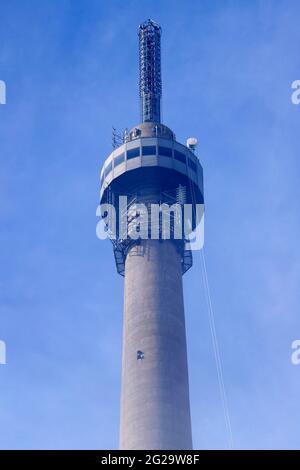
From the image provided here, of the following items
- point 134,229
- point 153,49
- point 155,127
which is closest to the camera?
point 134,229

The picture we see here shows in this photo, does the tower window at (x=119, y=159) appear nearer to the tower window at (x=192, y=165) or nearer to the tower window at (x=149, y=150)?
the tower window at (x=149, y=150)

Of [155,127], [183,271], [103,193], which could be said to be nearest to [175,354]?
[183,271]

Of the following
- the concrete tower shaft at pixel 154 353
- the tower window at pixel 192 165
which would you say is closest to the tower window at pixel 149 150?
the tower window at pixel 192 165

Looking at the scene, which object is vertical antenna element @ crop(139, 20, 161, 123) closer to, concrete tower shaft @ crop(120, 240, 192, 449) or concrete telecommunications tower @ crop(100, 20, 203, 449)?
concrete telecommunications tower @ crop(100, 20, 203, 449)

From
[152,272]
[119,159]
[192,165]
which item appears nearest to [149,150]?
[119,159]

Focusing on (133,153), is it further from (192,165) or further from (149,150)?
(192,165)

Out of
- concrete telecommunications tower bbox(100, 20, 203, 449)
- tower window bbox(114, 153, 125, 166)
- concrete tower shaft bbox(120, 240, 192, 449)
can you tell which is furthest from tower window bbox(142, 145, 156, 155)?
concrete tower shaft bbox(120, 240, 192, 449)

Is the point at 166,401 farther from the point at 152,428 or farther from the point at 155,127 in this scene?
the point at 155,127
